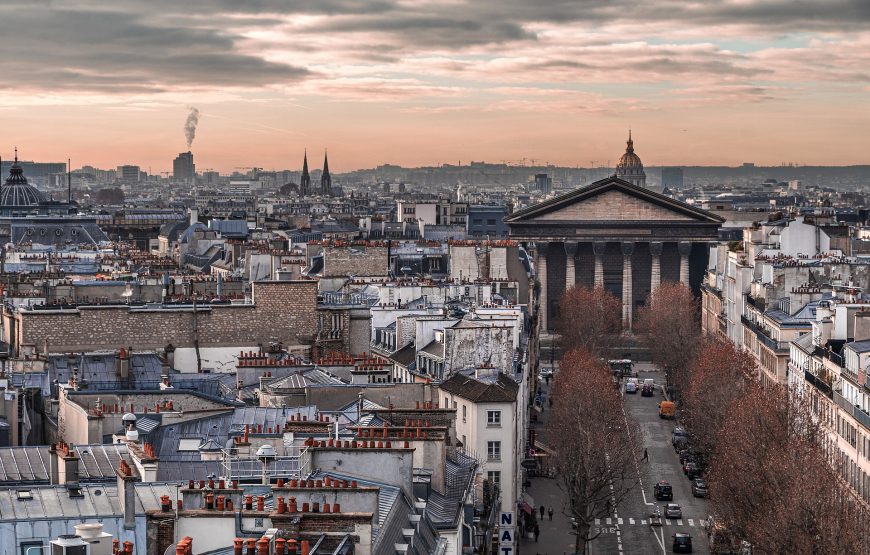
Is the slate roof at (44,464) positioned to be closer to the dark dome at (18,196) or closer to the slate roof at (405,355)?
the slate roof at (405,355)

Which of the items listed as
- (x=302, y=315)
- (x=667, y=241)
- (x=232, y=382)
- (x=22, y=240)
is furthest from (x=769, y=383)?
(x=667, y=241)

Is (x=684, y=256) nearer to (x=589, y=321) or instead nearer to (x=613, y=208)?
(x=613, y=208)

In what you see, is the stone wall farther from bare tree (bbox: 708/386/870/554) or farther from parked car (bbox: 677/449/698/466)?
parked car (bbox: 677/449/698/466)

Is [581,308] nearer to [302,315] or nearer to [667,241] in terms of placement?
[667,241]

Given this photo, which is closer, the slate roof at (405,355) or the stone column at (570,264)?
the slate roof at (405,355)

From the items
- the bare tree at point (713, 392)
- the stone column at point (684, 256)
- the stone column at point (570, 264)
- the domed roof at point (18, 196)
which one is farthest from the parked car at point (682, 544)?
the stone column at point (570, 264)

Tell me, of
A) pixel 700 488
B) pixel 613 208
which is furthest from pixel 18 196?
pixel 700 488

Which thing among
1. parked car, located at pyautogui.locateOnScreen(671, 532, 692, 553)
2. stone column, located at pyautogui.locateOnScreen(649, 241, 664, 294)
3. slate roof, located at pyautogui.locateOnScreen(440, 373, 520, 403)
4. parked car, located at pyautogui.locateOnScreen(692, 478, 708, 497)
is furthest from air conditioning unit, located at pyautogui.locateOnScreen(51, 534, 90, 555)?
stone column, located at pyautogui.locateOnScreen(649, 241, 664, 294)
